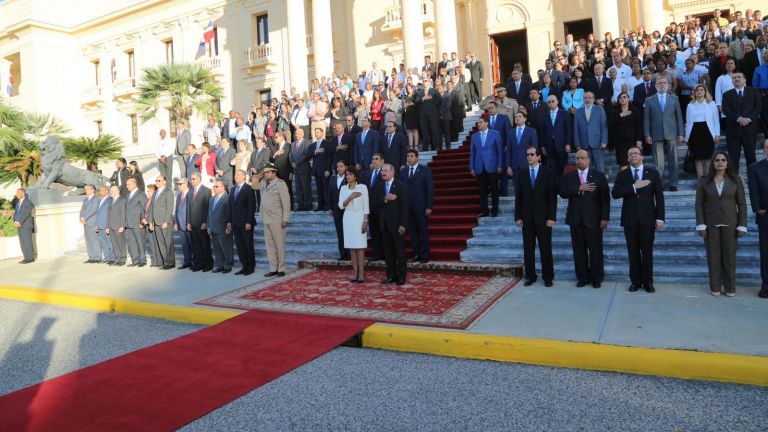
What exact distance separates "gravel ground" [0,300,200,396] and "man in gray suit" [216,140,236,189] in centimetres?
529

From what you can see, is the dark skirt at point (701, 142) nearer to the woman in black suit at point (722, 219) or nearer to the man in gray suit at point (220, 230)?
the woman in black suit at point (722, 219)

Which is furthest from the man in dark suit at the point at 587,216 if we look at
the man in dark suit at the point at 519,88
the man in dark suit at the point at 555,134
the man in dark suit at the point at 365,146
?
the man in dark suit at the point at 519,88

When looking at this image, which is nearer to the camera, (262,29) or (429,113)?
(429,113)

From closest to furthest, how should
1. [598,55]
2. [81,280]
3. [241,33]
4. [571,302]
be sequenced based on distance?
[571,302], [81,280], [598,55], [241,33]

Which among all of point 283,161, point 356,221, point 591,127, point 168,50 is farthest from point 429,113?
point 168,50

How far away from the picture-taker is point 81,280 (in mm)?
10047

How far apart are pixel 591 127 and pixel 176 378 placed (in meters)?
7.80

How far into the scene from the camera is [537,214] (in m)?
7.28

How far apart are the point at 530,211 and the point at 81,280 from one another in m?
8.31

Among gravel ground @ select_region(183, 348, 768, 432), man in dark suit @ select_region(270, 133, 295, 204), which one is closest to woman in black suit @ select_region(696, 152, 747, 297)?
gravel ground @ select_region(183, 348, 768, 432)

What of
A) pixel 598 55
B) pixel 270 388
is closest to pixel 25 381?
pixel 270 388

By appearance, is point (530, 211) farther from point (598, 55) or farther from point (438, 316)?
point (598, 55)

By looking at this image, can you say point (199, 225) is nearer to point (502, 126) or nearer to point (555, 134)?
point (502, 126)

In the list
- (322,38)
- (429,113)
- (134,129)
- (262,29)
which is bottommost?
(429,113)
